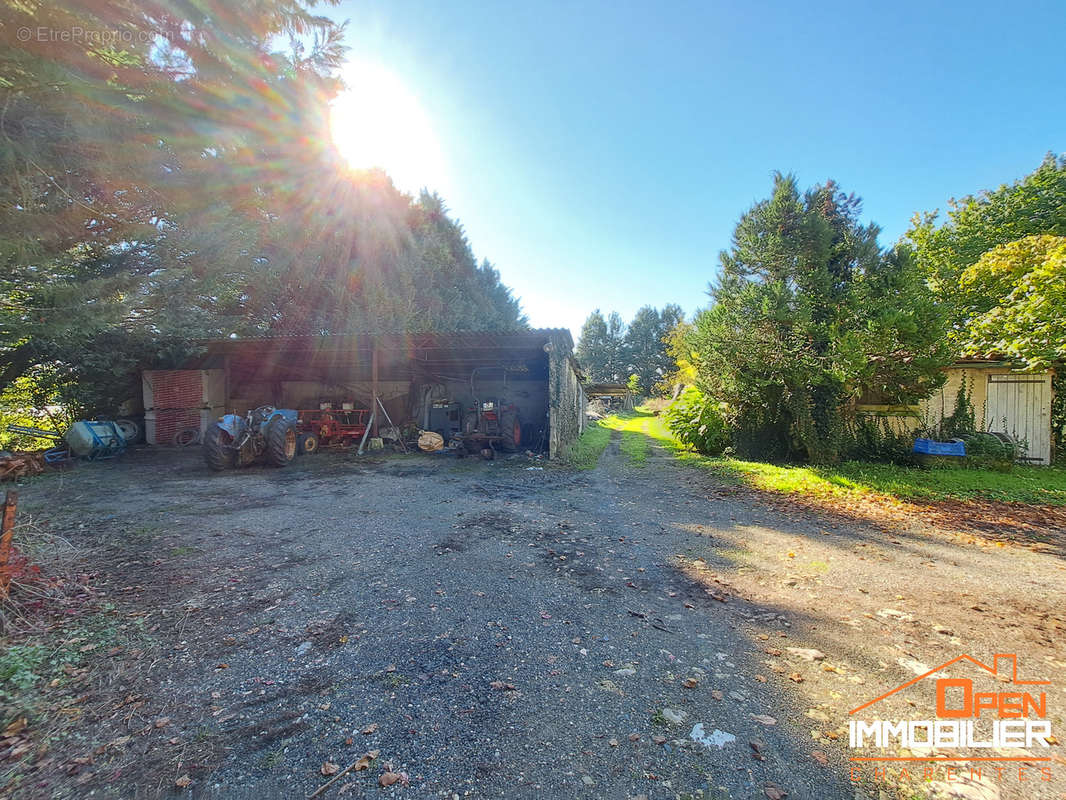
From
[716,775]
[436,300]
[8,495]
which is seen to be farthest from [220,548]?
[436,300]

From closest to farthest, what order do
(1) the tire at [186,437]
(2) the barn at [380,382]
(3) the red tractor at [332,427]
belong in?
(2) the barn at [380,382] < (3) the red tractor at [332,427] < (1) the tire at [186,437]

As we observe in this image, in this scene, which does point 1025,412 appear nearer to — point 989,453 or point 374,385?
point 989,453

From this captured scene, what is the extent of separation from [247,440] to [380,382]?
18.0 ft

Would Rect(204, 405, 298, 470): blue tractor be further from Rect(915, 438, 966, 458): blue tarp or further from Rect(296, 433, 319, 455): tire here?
Rect(915, 438, 966, 458): blue tarp

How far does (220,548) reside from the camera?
13.5ft

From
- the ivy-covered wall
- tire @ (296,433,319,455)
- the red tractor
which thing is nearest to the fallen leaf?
the ivy-covered wall

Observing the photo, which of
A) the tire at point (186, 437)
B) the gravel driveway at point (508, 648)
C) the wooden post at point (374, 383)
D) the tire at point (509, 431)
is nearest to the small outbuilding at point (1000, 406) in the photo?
the gravel driveway at point (508, 648)

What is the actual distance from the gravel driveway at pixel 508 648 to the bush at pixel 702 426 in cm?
576

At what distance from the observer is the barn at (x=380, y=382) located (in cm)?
1049

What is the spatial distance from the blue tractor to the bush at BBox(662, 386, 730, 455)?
10.2m

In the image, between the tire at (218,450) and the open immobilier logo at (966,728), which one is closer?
the open immobilier logo at (966,728)

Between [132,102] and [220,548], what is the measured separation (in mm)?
4826

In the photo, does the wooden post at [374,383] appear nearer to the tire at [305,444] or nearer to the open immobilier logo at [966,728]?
the tire at [305,444]

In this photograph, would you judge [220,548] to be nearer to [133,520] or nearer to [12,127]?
[133,520]
